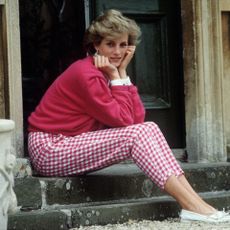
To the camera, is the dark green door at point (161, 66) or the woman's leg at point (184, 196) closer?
the woman's leg at point (184, 196)

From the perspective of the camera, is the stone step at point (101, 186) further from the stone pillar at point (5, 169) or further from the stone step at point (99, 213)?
the stone pillar at point (5, 169)

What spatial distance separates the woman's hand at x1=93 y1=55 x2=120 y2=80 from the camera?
14.4ft

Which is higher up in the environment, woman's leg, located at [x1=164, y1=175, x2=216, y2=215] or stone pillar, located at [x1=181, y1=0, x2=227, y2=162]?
stone pillar, located at [x1=181, y1=0, x2=227, y2=162]

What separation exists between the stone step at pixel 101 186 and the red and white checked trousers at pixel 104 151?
0.10m

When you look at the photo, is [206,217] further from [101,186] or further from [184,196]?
[101,186]

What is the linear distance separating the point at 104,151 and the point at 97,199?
0.34 metres

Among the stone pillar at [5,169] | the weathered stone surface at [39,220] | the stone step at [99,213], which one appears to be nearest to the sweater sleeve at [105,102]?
the stone step at [99,213]

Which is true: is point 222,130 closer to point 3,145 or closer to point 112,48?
point 112,48

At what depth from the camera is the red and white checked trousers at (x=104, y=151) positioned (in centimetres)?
412

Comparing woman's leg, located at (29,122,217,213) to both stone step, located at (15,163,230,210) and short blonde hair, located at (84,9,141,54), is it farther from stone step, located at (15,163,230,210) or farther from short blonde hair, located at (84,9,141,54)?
short blonde hair, located at (84,9,141,54)

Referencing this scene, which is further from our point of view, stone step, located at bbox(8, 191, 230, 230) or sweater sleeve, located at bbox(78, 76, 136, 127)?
sweater sleeve, located at bbox(78, 76, 136, 127)

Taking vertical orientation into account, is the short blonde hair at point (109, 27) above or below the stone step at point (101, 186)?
above

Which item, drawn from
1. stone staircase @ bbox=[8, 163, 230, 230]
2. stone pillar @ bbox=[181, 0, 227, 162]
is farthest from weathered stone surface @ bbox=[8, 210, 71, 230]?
stone pillar @ bbox=[181, 0, 227, 162]

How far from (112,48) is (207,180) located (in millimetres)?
1117
